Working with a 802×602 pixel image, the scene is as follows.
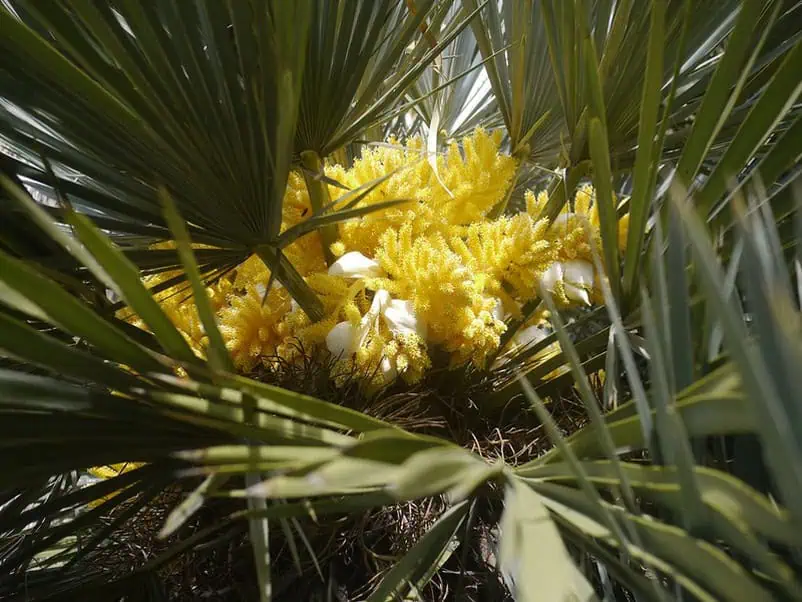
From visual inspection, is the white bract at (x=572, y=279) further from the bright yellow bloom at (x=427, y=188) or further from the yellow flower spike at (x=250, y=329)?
the yellow flower spike at (x=250, y=329)

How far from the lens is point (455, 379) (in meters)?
0.61

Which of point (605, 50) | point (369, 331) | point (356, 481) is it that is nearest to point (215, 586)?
point (369, 331)

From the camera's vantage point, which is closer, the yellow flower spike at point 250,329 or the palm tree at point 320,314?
the palm tree at point 320,314

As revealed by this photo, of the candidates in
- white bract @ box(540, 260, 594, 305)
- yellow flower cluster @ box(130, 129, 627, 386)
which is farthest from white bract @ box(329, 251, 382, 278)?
white bract @ box(540, 260, 594, 305)

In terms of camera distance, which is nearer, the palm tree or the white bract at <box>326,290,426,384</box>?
the palm tree

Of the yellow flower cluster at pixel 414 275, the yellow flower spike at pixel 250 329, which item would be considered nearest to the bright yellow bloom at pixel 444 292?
the yellow flower cluster at pixel 414 275

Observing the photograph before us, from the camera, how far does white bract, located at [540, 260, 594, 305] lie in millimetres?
582

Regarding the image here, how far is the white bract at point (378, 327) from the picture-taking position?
1.74 ft

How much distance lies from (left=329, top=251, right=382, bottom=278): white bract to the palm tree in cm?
4

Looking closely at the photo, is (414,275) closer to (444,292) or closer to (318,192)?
(444,292)

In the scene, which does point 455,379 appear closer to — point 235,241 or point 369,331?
point 369,331

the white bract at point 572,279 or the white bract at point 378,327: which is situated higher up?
the white bract at point 572,279

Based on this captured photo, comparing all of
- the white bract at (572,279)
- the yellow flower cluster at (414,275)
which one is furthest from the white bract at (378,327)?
the white bract at (572,279)

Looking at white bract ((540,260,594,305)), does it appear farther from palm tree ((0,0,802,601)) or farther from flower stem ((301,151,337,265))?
flower stem ((301,151,337,265))
